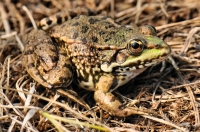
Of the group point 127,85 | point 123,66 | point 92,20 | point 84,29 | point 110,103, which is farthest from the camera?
point 127,85

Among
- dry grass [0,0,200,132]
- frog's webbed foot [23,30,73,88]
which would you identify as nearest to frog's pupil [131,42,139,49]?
dry grass [0,0,200,132]

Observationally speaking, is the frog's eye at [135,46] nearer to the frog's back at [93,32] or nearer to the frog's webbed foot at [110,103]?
the frog's back at [93,32]

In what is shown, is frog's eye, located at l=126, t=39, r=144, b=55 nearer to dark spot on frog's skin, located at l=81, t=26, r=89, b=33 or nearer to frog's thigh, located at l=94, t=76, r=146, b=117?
frog's thigh, located at l=94, t=76, r=146, b=117

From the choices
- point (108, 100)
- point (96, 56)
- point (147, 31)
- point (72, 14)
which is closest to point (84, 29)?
point (96, 56)

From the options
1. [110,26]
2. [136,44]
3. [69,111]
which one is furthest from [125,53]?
[69,111]

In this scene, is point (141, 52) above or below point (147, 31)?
below

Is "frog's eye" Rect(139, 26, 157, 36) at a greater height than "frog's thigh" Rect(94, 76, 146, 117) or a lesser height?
greater

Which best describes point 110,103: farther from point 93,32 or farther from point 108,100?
point 93,32

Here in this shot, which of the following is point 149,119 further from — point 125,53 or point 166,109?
point 125,53
